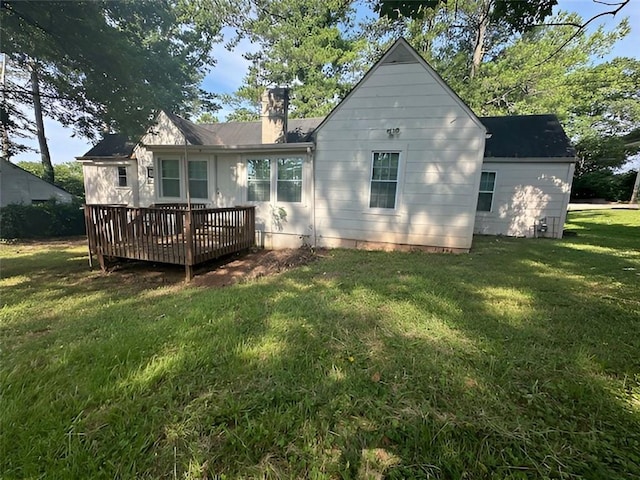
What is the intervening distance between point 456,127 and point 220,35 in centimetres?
2133

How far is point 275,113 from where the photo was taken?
9.13 meters

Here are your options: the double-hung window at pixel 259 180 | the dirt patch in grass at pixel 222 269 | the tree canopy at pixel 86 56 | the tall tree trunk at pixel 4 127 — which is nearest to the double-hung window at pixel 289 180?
the double-hung window at pixel 259 180

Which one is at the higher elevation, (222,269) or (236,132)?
(236,132)

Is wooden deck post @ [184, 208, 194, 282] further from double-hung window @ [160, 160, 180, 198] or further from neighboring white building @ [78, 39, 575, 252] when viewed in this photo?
double-hung window @ [160, 160, 180, 198]

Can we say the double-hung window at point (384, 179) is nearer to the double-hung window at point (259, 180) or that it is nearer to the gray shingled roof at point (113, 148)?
the double-hung window at point (259, 180)

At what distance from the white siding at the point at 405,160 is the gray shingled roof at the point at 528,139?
4.46 metres

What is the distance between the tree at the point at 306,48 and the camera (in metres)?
18.0

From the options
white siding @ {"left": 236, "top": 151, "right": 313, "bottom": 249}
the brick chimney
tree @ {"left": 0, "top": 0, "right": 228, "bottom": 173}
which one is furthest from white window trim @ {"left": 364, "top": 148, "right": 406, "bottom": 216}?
tree @ {"left": 0, "top": 0, "right": 228, "bottom": 173}

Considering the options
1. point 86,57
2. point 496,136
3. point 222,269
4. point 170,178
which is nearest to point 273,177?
point 222,269

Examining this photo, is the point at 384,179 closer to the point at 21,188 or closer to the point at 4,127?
the point at 4,127

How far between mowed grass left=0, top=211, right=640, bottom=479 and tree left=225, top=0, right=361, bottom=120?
18090mm

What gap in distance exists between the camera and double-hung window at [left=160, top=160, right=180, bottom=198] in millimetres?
9430

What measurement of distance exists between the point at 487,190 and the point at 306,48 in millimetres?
15095

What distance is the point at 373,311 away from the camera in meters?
3.53
